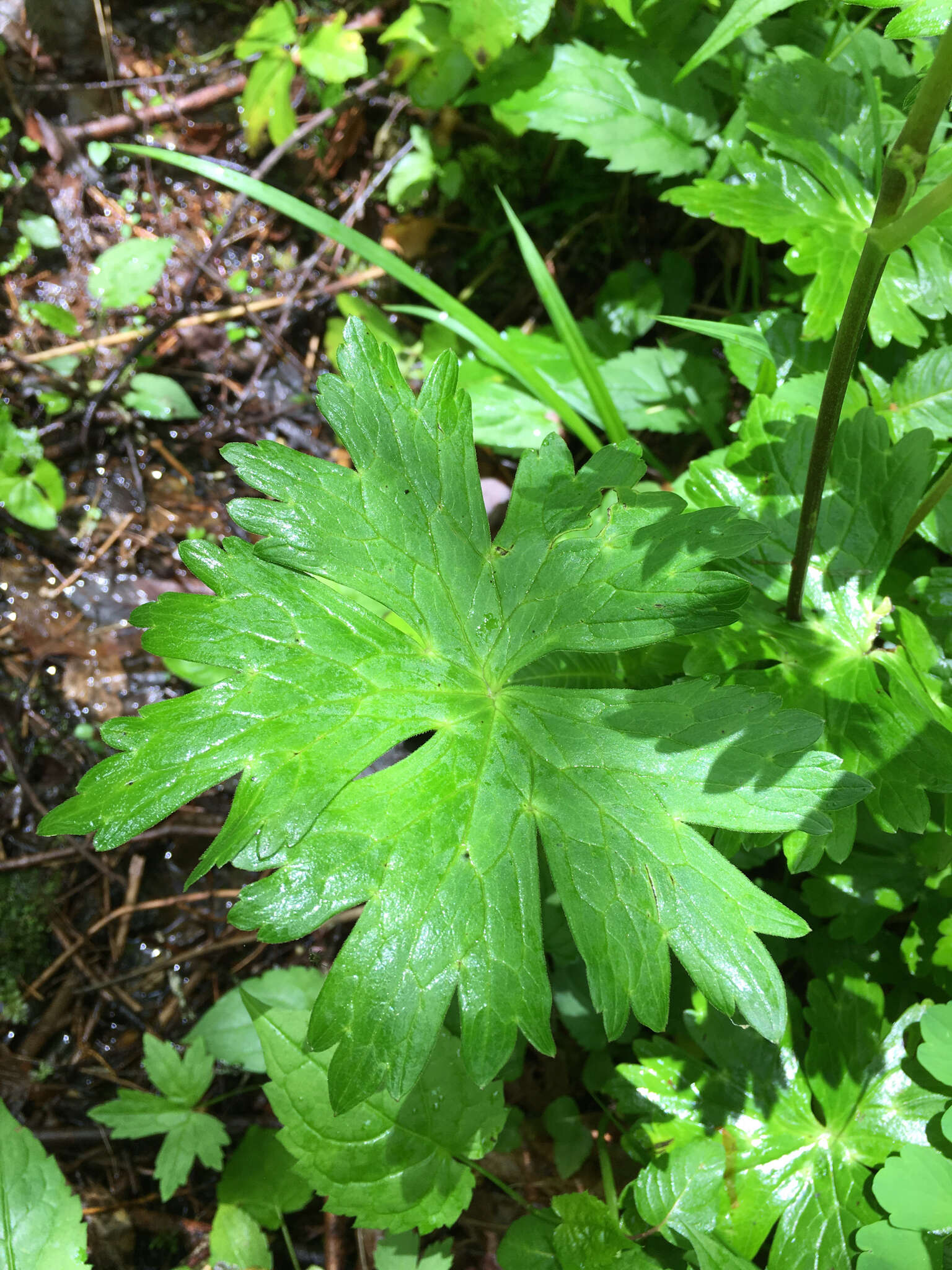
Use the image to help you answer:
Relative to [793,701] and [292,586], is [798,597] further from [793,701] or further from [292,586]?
[292,586]

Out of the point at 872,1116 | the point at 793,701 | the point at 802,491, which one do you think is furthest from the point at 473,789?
the point at 872,1116

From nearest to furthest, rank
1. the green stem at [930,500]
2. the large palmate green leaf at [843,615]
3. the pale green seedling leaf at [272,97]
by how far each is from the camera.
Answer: the large palmate green leaf at [843,615], the green stem at [930,500], the pale green seedling leaf at [272,97]

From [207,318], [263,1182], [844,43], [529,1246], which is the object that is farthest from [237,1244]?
[844,43]

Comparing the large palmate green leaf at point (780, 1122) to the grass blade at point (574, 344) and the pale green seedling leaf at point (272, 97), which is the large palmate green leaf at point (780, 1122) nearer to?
the grass blade at point (574, 344)

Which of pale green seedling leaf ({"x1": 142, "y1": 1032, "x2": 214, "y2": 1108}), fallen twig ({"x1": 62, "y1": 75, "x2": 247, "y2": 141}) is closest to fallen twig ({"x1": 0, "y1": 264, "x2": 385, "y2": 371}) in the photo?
fallen twig ({"x1": 62, "y1": 75, "x2": 247, "y2": 141})

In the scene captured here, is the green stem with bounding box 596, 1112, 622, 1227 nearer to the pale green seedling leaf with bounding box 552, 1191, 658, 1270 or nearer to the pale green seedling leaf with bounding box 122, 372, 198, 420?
the pale green seedling leaf with bounding box 552, 1191, 658, 1270

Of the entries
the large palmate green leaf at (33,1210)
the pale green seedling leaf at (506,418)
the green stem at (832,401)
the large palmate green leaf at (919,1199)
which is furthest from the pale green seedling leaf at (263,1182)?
the pale green seedling leaf at (506,418)

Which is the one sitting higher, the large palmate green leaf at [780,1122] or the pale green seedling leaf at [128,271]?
the pale green seedling leaf at [128,271]
